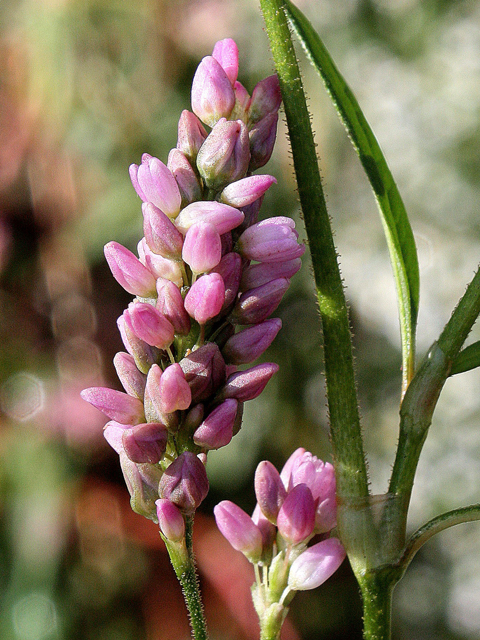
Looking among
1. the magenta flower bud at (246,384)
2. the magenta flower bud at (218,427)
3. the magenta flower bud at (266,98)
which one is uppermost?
the magenta flower bud at (266,98)

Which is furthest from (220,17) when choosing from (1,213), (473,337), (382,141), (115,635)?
(115,635)

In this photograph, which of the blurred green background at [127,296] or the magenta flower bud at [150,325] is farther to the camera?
the blurred green background at [127,296]

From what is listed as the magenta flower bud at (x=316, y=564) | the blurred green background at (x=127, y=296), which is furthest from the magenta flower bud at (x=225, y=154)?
the blurred green background at (x=127, y=296)

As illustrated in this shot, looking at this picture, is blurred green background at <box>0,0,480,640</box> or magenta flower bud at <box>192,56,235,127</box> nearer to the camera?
magenta flower bud at <box>192,56,235,127</box>

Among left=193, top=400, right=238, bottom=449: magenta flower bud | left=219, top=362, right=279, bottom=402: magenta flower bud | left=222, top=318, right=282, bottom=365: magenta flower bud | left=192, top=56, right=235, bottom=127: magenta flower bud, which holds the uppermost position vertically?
left=192, top=56, right=235, bottom=127: magenta flower bud

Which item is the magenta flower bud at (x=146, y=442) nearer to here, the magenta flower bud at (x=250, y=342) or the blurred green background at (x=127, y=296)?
the magenta flower bud at (x=250, y=342)

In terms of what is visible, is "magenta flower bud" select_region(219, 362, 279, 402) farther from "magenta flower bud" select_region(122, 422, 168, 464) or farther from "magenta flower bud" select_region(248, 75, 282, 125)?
"magenta flower bud" select_region(248, 75, 282, 125)

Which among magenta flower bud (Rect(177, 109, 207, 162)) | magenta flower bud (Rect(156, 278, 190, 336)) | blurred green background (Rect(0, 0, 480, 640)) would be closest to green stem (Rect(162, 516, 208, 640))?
magenta flower bud (Rect(156, 278, 190, 336))
